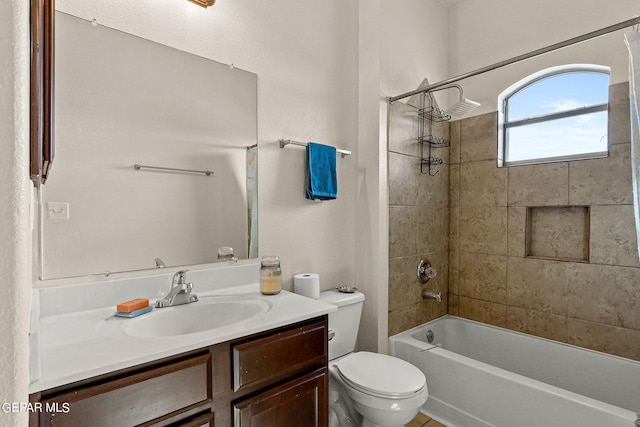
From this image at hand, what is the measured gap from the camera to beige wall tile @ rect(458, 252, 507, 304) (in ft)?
7.99

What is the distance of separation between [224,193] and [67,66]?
0.78 meters

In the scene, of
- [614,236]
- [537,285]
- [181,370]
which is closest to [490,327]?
[537,285]

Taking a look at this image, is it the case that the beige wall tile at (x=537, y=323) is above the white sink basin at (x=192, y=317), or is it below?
below

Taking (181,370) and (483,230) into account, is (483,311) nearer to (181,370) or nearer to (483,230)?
(483,230)

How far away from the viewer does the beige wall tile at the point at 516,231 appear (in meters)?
2.32

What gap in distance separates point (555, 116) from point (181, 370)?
2.77 metres

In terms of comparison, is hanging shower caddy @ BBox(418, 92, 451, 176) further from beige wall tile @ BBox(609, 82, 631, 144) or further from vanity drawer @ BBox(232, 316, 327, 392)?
vanity drawer @ BBox(232, 316, 327, 392)

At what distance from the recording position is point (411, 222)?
2336 mm

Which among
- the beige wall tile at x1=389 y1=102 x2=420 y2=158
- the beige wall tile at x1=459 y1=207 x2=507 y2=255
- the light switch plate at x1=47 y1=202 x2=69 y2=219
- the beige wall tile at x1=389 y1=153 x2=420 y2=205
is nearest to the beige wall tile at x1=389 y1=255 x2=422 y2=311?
the beige wall tile at x1=389 y1=153 x2=420 y2=205

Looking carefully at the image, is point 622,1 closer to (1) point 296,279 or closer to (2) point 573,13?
(2) point 573,13

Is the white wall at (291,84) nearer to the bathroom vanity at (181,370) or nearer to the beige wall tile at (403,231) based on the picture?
the beige wall tile at (403,231)

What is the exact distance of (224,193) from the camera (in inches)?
64.4

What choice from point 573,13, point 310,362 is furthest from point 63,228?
point 573,13

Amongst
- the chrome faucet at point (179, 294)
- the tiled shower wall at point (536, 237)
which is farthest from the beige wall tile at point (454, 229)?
the chrome faucet at point (179, 294)
